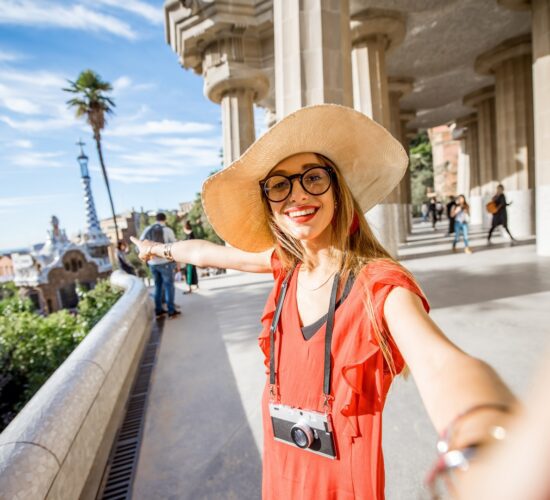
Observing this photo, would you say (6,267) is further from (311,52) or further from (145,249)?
(145,249)

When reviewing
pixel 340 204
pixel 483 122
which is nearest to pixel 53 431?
pixel 340 204

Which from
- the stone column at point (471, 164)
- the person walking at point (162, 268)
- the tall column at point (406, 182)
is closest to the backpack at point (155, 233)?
the person walking at point (162, 268)

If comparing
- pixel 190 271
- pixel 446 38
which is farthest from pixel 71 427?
pixel 446 38

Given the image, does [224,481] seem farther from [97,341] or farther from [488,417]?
[488,417]

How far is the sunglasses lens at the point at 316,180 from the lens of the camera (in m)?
1.33

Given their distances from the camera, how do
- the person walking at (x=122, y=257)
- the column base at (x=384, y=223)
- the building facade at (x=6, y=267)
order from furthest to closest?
the building facade at (x=6, y=267)
the column base at (x=384, y=223)
the person walking at (x=122, y=257)

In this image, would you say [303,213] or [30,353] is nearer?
[303,213]

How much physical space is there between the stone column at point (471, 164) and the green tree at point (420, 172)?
15.3 m

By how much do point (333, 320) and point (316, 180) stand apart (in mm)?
581

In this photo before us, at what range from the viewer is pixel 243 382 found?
10.8 ft

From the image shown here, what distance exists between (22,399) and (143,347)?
5336 mm

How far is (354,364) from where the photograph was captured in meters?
1.00

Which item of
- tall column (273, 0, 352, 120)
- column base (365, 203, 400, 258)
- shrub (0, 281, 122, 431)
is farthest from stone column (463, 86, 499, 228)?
shrub (0, 281, 122, 431)

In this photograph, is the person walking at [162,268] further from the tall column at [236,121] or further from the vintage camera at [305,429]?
the tall column at [236,121]
